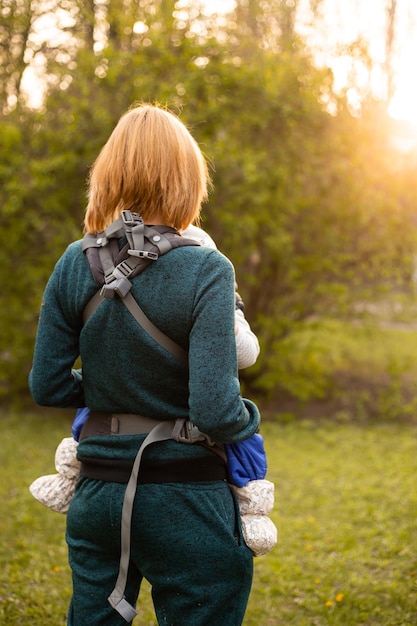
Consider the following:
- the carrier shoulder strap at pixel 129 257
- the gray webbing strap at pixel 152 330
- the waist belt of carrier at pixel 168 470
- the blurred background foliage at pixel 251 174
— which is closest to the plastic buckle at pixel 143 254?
the carrier shoulder strap at pixel 129 257

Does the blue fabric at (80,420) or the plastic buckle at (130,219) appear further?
the blue fabric at (80,420)

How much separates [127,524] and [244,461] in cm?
37

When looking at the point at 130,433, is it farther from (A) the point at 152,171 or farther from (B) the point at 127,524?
(A) the point at 152,171

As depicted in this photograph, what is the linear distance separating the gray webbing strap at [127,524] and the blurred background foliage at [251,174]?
19.4 feet

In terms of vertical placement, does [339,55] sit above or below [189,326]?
above

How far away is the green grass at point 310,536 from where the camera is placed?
3.82m

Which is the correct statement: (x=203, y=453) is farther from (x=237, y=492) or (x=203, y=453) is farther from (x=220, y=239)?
(x=220, y=239)

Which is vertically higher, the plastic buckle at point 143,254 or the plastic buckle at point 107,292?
the plastic buckle at point 143,254

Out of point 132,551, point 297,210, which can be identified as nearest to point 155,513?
point 132,551

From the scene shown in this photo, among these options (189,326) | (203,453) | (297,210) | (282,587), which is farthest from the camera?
(297,210)

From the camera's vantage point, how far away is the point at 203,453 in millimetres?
1944

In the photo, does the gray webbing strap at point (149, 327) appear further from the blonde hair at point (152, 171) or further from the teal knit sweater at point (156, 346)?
the blonde hair at point (152, 171)

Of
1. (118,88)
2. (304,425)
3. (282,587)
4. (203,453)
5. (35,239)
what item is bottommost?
(304,425)

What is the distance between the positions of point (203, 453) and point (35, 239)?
21.7 ft
